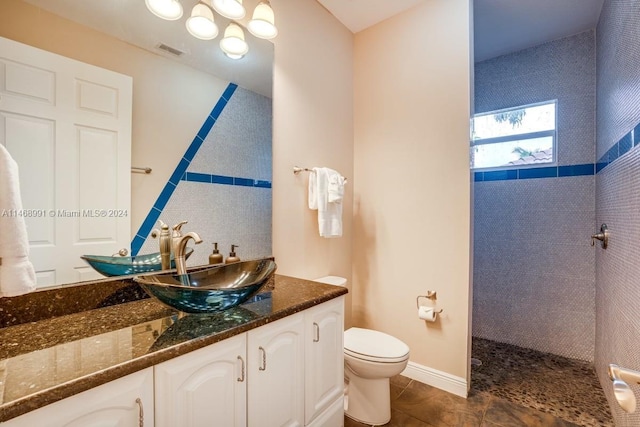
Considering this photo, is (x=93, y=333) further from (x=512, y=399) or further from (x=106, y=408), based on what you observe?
(x=512, y=399)

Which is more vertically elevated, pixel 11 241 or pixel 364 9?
pixel 364 9

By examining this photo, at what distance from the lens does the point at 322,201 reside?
2.02 metres

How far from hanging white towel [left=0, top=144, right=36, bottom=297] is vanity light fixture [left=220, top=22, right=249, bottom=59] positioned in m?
1.15

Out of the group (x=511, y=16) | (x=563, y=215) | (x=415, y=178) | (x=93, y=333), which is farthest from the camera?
(x=563, y=215)

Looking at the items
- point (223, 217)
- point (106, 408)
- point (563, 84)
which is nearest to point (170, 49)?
point (223, 217)

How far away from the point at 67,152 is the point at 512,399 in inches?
107

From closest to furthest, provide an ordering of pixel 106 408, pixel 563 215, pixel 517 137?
pixel 106 408
pixel 563 215
pixel 517 137

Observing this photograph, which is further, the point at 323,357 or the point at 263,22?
the point at 263,22

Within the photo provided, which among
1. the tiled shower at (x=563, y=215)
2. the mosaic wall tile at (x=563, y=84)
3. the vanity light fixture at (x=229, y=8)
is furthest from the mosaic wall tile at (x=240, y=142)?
the mosaic wall tile at (x=563, y=84)

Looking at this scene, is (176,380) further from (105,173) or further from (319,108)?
(319,108)

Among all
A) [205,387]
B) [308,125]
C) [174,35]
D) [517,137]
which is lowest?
[205,387]

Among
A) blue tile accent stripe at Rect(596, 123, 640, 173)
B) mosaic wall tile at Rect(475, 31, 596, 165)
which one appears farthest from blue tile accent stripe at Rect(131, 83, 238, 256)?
mosaic wall tile at Rect(475, 31, 596, 165)

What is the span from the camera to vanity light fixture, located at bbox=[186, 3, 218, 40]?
1.46m

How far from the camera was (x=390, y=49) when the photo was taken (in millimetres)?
2336
